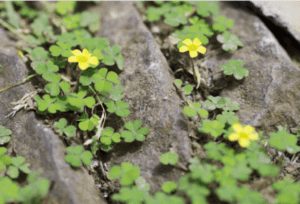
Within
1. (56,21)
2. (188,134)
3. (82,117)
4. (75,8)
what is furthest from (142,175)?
(75,8)

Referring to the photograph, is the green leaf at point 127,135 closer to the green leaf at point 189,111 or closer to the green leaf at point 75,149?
the green leaf at point 75,149

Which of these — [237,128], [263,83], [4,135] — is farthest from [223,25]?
[4,135]

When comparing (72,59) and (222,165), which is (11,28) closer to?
(72,59)

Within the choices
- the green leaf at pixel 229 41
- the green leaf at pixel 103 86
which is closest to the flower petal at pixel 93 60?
the green leaf at pixel 103 86

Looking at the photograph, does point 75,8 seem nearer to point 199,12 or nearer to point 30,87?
point 30,87

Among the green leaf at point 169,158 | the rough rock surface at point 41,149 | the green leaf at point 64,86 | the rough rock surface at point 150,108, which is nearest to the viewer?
the rough rock surface at point 41,149

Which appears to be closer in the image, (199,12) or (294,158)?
(294,158)
